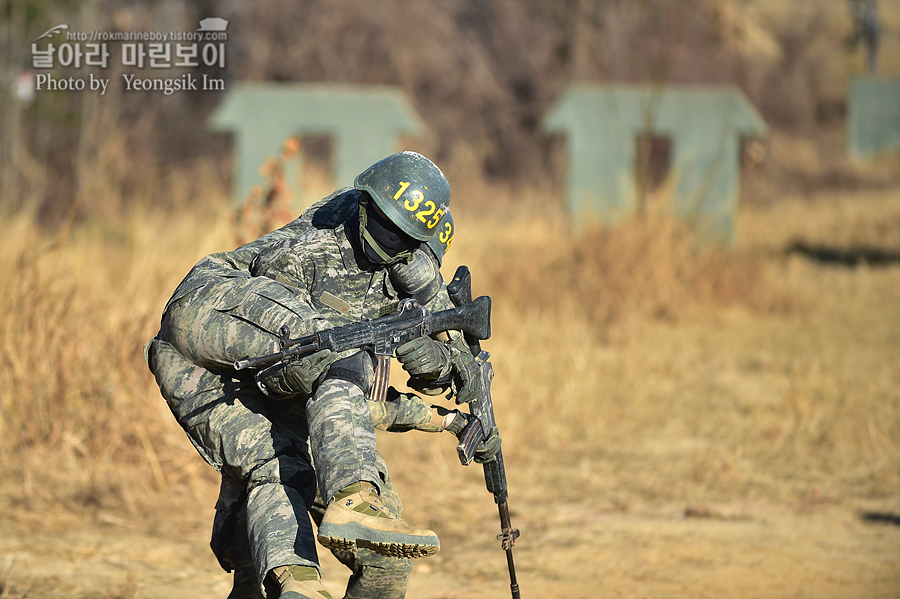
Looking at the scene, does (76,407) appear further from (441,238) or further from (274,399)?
(441,238)

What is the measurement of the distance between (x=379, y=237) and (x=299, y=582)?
1.14m

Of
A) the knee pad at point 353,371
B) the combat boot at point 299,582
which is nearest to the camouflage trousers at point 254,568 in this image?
the combat boot at point 299,582

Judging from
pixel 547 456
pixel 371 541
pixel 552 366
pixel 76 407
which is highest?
pixel 552 366

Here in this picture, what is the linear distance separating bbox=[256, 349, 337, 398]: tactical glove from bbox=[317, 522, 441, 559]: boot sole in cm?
47

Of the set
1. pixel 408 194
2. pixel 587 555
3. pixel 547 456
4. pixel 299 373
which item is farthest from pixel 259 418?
pixel 547 456

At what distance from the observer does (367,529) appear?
275 centimetres

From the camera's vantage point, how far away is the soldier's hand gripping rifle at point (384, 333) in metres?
3.01

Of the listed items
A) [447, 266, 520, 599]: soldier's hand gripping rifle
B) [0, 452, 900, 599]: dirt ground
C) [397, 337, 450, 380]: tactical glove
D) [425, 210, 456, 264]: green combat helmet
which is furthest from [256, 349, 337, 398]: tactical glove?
[0, 452, 900, 599]: dirt ground

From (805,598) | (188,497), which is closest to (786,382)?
(805,598)

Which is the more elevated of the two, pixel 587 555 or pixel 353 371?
pixel 353 371

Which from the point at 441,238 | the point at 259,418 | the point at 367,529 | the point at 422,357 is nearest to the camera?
the point at 367,529

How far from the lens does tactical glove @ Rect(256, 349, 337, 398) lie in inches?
118

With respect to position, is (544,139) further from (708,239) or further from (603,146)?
(708,239)

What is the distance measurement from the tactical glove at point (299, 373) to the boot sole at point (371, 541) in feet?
1.53
